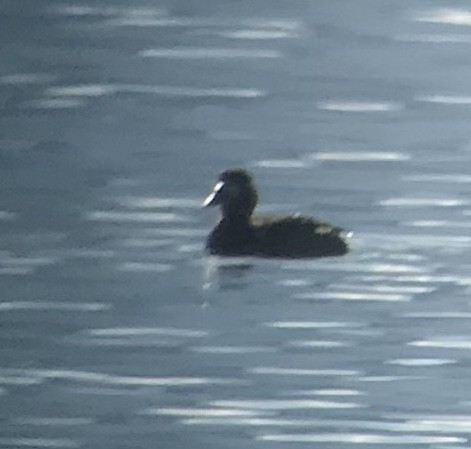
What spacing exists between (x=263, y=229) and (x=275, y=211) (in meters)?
0.04

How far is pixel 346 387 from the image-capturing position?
72.2m

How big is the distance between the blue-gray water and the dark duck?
0.08ft

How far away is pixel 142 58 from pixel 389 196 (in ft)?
1.57

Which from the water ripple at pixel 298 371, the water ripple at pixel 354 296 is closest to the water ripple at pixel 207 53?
the water ripple at pixel 354 296

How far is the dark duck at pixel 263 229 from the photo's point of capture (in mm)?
72250

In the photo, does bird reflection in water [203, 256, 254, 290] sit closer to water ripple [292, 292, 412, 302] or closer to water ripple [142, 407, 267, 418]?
water ripple [292, 292, 412, 302]

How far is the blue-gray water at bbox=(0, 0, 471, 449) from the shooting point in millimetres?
72250

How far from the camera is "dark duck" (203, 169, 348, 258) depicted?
72.2 m

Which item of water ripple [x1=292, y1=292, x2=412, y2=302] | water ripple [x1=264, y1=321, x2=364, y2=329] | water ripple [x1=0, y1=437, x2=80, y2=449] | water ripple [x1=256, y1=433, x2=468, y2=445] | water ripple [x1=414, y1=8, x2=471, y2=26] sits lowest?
water ripple [x1=256, y1=433, x2=468, y2=445]

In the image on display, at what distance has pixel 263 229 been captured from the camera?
72250mm

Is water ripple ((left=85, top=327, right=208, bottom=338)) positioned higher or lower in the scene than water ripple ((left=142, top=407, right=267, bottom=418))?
higher

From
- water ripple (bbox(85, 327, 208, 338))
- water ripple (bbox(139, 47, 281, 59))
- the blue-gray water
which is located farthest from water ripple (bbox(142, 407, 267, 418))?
water ripple (bbox(139, 47, 281, 59))

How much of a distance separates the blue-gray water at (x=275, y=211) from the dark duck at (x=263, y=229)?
3 centimetres

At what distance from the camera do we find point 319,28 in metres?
72.2
